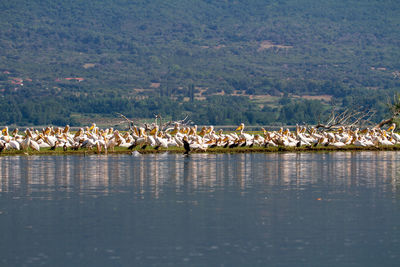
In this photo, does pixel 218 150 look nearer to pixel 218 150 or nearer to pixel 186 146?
pixel 218 150

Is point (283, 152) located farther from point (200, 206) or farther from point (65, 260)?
point (65, 260)

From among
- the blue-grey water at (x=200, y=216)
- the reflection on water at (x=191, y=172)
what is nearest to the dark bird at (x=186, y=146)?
the reflection on water at (x=191, y=172)

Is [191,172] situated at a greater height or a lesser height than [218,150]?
lesser

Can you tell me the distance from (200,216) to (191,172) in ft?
31.2

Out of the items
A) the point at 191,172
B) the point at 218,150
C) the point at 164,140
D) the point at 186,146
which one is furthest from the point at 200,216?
the point at 164,140

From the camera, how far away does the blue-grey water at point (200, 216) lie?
1552 centimetres

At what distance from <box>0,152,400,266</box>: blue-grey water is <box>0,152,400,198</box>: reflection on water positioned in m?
0.06

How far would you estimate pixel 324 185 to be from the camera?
81.3 feet

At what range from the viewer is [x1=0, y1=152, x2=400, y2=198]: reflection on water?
977 inches

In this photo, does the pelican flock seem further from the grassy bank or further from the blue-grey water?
the blue-grey water

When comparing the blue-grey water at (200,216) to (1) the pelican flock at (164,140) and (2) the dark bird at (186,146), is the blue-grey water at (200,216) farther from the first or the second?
(1) the pelican flock at (164,140)

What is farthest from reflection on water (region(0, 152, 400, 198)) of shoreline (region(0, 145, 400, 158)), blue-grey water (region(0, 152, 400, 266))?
shoreline (region(0, 145, 400, 158))

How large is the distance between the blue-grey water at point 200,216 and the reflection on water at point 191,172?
0.18 feet

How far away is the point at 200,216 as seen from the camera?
1906 cm
